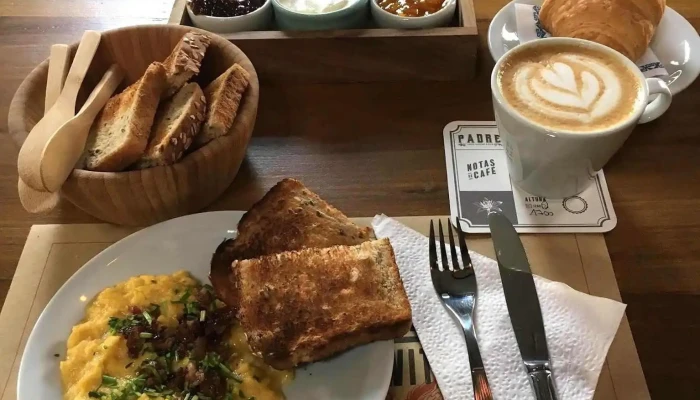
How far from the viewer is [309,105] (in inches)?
60.2

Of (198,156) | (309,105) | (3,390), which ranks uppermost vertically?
(198,156)

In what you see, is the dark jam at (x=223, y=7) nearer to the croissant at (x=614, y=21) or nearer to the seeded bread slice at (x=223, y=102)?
the seeded bread slice at (x=223, y=102)

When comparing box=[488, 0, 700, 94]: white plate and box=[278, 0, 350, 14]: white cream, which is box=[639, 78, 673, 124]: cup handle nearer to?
box=[488, 0, 700, 94]: white plate

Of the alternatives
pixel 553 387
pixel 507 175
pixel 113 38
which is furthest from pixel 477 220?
pixel 113 38

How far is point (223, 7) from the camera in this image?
5.17ft

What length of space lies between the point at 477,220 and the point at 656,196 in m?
0.42

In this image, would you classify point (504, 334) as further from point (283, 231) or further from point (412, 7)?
point (412, 7)

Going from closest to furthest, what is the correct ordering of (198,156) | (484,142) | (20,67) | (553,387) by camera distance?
(553,387), (198,156), (484,142), (20,67)

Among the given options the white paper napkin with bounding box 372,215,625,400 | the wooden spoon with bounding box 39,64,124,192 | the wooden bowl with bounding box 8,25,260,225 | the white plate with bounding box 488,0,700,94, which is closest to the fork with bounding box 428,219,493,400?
the white paper napkin with bounding box 372,215,625,400

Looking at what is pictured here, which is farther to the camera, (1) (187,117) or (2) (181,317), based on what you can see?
(1) (187,117)

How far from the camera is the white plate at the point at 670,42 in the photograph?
149cm

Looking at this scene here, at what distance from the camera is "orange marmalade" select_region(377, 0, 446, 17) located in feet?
5.05

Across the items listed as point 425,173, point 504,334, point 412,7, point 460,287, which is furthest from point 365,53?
point 504,334

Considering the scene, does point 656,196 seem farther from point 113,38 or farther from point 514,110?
point 113,38
